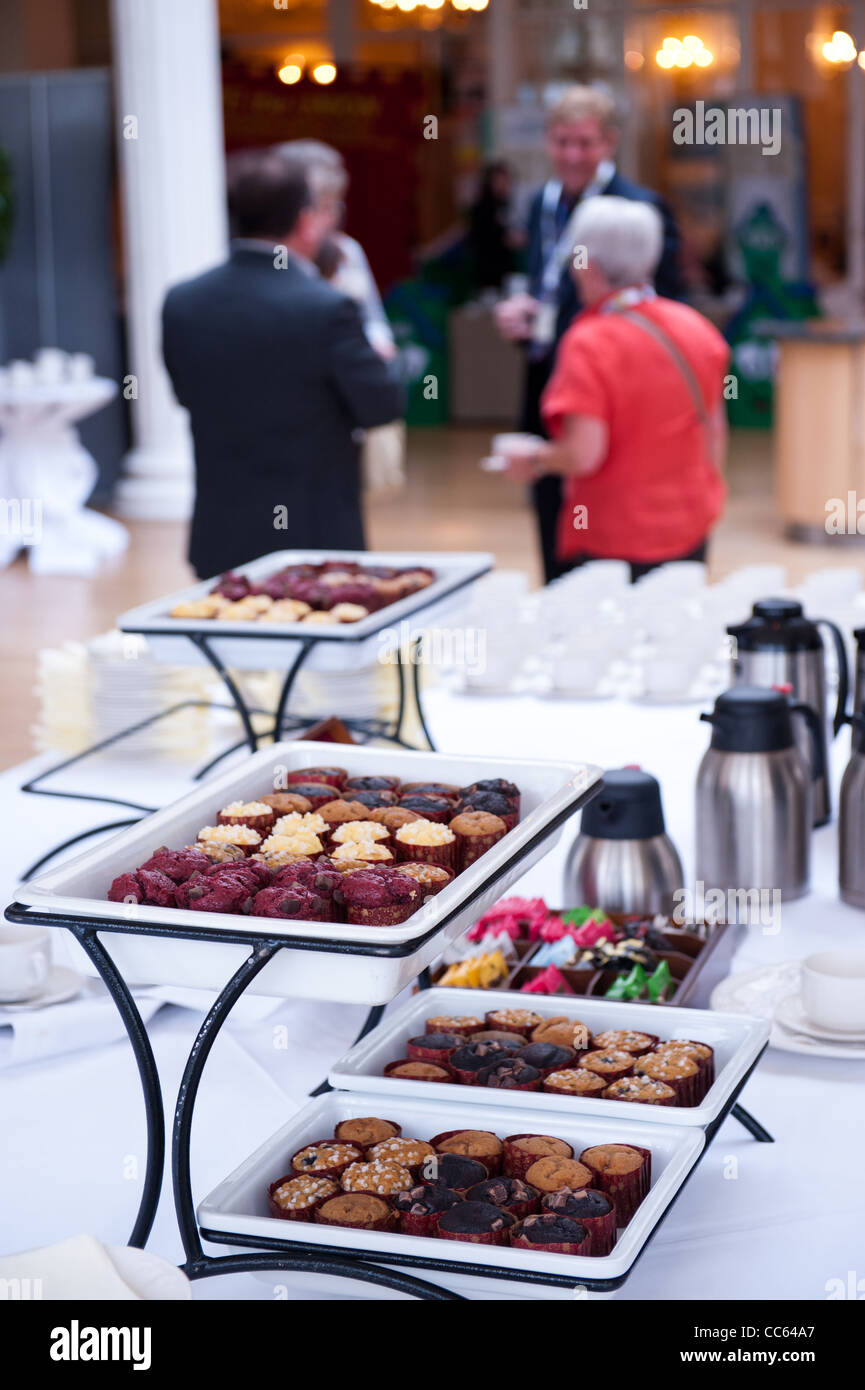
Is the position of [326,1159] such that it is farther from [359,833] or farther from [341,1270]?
[359,833]

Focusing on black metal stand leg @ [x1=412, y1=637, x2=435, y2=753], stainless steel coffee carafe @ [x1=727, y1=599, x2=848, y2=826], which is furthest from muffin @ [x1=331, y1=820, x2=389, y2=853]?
A: black metal stand leg @ [x1=412, y1=637, x2=435, y2=753]

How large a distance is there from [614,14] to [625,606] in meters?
10.1

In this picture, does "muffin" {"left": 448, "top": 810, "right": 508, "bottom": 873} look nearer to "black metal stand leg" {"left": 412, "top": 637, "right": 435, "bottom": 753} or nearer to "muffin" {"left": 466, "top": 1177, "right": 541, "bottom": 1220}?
"muffin" {"left": 466, "top": 1177, "right": 541, "bottom": 1220}

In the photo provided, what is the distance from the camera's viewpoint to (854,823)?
192 centimetres

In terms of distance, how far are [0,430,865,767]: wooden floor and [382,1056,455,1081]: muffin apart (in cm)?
327

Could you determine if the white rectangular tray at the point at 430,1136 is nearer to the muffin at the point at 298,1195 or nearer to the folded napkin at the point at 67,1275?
the muffin at the point at 298,1195

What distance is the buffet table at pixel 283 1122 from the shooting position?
125cm

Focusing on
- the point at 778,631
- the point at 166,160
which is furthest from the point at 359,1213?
the point at 166,160

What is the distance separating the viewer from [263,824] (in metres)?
1.42

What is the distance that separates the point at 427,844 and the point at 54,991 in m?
0.58

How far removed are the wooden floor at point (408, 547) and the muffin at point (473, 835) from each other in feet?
10.9
